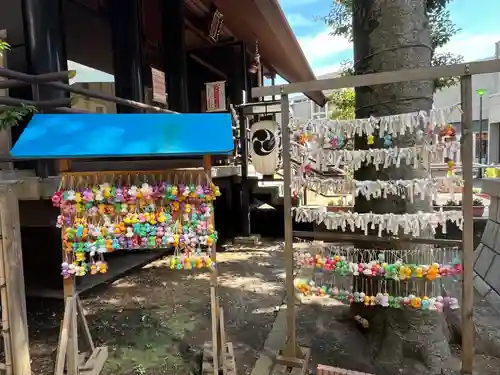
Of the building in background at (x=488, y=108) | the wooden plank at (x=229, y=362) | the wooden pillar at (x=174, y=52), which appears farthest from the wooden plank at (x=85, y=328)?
the building in background at (x=488, y=108)

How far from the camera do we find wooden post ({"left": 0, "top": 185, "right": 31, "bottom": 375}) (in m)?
2.78

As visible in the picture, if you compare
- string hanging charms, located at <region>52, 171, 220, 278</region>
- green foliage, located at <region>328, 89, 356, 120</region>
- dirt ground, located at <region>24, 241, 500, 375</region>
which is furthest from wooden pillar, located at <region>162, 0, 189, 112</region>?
green foliage, located at <region>328, 89, 356, 120</region>

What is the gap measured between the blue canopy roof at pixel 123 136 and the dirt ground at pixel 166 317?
2.22 metres

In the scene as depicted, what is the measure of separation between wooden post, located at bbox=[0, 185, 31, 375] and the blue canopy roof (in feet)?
1.77

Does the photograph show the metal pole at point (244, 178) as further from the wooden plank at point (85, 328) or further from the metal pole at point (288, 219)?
the wooden plank at point (85, 328)

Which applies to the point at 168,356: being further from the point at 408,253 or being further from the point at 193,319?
the point at 408,253

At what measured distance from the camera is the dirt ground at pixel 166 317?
3621mm

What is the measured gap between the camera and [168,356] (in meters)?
3.67

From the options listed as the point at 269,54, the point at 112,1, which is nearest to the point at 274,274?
the point at 112,1

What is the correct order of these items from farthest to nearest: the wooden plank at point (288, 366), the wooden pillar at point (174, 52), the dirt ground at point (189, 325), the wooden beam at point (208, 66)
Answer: the wooden beam at point (208, 66)
the wooden pillar at point (174, 52)
the dirt ground at point (189, 325)
the wooden plank at point (288, 366)

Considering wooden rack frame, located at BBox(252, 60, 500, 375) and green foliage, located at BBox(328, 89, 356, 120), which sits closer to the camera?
wooden rack frame, located at BBox(252, 60, 500, 375)

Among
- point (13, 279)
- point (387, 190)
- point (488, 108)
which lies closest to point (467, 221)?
point (387, 190)

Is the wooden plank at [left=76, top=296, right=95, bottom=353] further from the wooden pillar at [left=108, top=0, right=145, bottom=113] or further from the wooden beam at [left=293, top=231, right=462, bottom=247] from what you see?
the wooden pillar at [left=108, top=0, right=145, bottom=113]

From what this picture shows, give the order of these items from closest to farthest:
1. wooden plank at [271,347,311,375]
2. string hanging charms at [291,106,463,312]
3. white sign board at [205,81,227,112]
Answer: string hanging charms at [291,106,463,312], wooden plank at [271,347,311,375], white sign board at [205,81,227,112]
